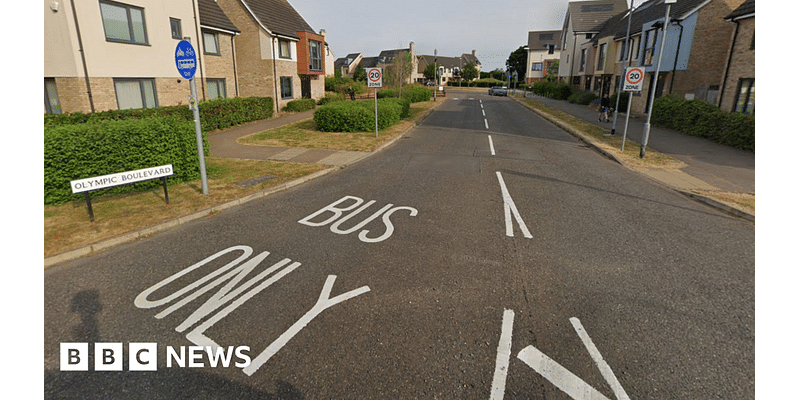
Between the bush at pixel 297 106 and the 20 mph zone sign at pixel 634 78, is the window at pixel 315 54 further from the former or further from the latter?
the 20 mph zone sign at pixel 634 78

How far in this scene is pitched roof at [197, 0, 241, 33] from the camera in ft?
74.4

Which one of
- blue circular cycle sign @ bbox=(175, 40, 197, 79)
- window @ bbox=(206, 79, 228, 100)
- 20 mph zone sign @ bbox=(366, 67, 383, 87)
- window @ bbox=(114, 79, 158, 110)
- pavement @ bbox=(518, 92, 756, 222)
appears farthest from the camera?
window @ bbox=(206, 79, 228, 100)

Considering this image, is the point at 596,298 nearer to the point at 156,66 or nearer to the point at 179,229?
the point at 179,229

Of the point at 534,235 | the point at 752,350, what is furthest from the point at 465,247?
the point at 752,350

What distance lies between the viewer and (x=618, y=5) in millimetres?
52781

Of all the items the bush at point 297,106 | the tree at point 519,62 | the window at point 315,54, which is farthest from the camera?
the tree at point 519,62

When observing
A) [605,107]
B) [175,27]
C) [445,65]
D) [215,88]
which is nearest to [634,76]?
[605,107]

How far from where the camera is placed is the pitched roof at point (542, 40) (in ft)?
262

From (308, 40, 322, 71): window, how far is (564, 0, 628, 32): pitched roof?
34.0 metres

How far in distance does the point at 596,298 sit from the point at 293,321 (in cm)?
357

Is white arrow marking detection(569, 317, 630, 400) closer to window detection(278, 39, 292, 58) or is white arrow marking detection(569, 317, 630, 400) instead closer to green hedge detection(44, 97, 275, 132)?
green hedge detection(44, 97, 275, 132)

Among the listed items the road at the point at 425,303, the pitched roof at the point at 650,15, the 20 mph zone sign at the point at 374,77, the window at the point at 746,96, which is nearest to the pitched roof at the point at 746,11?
the window at the point at 746,96

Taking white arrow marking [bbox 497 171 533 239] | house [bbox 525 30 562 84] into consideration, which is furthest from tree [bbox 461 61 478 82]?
white arrow marking [bbox 497 171 533 239]

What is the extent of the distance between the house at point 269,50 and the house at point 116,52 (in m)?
4.60
